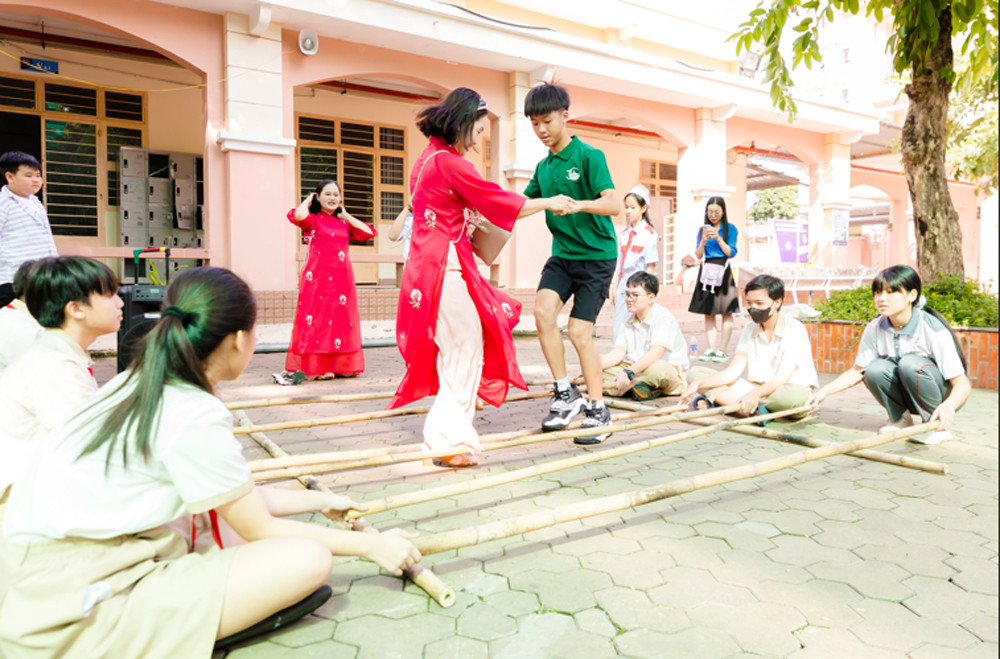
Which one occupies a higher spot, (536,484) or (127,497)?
(127,497)

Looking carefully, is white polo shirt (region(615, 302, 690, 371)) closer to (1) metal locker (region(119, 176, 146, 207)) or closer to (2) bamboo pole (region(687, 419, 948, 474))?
(2) bamboo pole (region(687, 419, 948, 474))

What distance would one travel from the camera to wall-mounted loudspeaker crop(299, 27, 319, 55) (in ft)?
28.3

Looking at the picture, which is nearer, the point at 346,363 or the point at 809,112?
the point at 346,363

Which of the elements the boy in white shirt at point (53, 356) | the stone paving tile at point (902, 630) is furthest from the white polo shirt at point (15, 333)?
the stone paving tile at point (902, 630)

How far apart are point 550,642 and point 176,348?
3.85 ft

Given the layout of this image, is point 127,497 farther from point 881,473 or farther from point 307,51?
point 307,51

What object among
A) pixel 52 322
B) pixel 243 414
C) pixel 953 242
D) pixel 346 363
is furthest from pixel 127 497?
pixel 953 242

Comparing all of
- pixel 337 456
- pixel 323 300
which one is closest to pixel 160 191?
pixel 323 300

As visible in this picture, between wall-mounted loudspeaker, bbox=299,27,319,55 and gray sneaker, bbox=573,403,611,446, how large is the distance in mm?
6721

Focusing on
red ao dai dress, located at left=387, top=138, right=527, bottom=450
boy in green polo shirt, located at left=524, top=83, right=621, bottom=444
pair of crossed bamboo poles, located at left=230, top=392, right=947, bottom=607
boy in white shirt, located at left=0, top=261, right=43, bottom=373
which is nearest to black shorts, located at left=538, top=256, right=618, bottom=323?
Answer: boy in green polo shirt, located at left=524, top=83, right=621, bottom=444

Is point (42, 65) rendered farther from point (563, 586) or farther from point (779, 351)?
point (563, 586)

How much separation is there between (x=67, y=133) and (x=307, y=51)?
12.5 ft

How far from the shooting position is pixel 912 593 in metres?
2.11

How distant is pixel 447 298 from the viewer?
336cm
